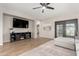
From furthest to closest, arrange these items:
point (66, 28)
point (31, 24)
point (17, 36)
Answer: point (31, 24)
point (66, 28)
point (17, 36)

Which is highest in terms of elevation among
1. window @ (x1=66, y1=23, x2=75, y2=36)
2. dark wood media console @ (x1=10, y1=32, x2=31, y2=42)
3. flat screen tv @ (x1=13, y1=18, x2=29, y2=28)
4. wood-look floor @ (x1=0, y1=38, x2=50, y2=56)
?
flat screen tv @ (x1=13, y1=18, x2=29, y2=28)

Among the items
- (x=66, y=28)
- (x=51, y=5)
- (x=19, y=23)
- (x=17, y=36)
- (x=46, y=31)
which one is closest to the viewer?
(x=51, y=5)

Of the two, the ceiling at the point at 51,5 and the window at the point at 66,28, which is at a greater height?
the ceiling at the point at 51,5

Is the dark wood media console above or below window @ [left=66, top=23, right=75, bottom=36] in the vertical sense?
below

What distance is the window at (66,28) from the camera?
6.27 meters

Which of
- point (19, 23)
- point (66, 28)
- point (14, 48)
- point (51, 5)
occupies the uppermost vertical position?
point (51, 5)

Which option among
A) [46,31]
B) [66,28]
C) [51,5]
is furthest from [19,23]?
[66,28]

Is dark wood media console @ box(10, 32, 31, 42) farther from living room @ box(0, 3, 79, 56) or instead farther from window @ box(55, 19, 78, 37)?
window @ box(55, 19, 78, 37)

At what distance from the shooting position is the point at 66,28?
269 inches

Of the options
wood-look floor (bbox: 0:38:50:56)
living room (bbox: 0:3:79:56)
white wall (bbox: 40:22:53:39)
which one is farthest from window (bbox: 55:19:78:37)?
wood-look floor (bbox: 0:38:50:56)

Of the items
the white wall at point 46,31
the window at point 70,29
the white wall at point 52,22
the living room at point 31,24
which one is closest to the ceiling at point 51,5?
the living room at point 31,24

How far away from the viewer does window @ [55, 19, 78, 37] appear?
20.6 ft

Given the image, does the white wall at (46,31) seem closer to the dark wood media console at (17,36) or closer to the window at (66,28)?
the window at (66,28)

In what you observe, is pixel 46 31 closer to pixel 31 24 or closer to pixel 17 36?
pixel 31 24
